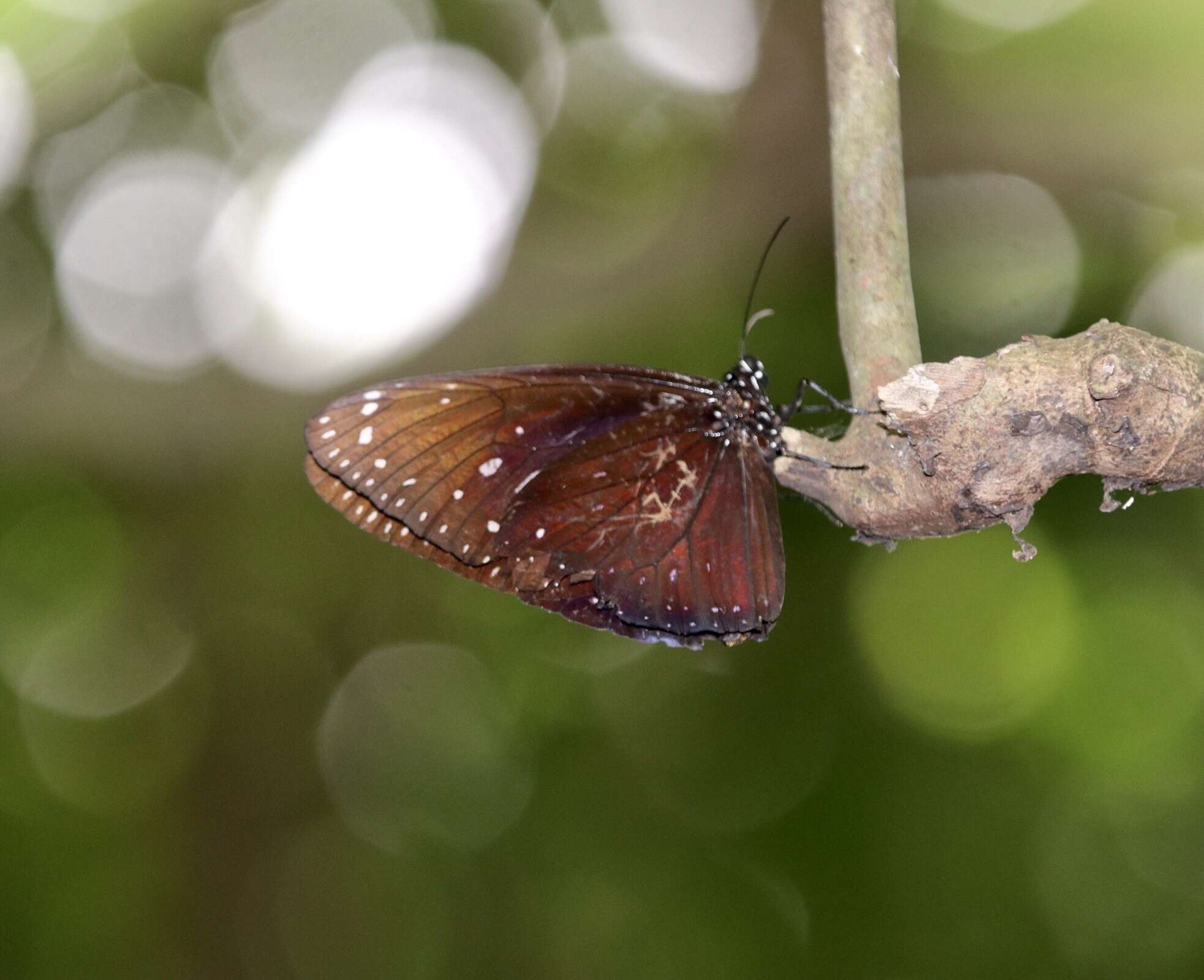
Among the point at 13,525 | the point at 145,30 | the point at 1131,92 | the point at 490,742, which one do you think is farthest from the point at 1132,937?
the point at 13,525

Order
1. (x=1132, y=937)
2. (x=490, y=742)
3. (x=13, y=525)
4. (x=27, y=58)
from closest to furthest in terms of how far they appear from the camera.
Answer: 1. (x=27, y=58)
2. (x=1132, y=937)
3. (x=13, y=525)
4. (x=490, y=742)

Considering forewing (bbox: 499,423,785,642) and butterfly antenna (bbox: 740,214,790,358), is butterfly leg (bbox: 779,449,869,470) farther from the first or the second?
butterfly antenna (bbox: 740,214,790,358)

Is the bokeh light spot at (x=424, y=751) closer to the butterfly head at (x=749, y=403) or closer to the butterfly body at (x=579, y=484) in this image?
the butterfly body at (x=579, y=484)

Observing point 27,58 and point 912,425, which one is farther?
point 27,58

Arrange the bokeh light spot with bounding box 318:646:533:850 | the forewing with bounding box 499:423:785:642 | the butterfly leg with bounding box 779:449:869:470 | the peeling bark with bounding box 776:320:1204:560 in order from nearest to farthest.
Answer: the peeling bark with bounding box 776:320:1204:560
the butterfly leg with bounding box 779:449:869:470
the forewing with bounding box 499:423:785:642
the bokeh light spot with bounding box 318:646:533:850

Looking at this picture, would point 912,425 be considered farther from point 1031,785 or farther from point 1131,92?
point 1031,785

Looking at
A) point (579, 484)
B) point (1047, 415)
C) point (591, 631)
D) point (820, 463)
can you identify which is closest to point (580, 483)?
point (579, 484)

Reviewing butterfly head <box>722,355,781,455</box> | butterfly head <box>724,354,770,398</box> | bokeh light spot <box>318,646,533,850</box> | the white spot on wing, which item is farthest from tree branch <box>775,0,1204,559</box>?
bokeh light spot <box>318,646,533,850</box>

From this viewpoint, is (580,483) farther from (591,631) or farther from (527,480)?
(591,631)
